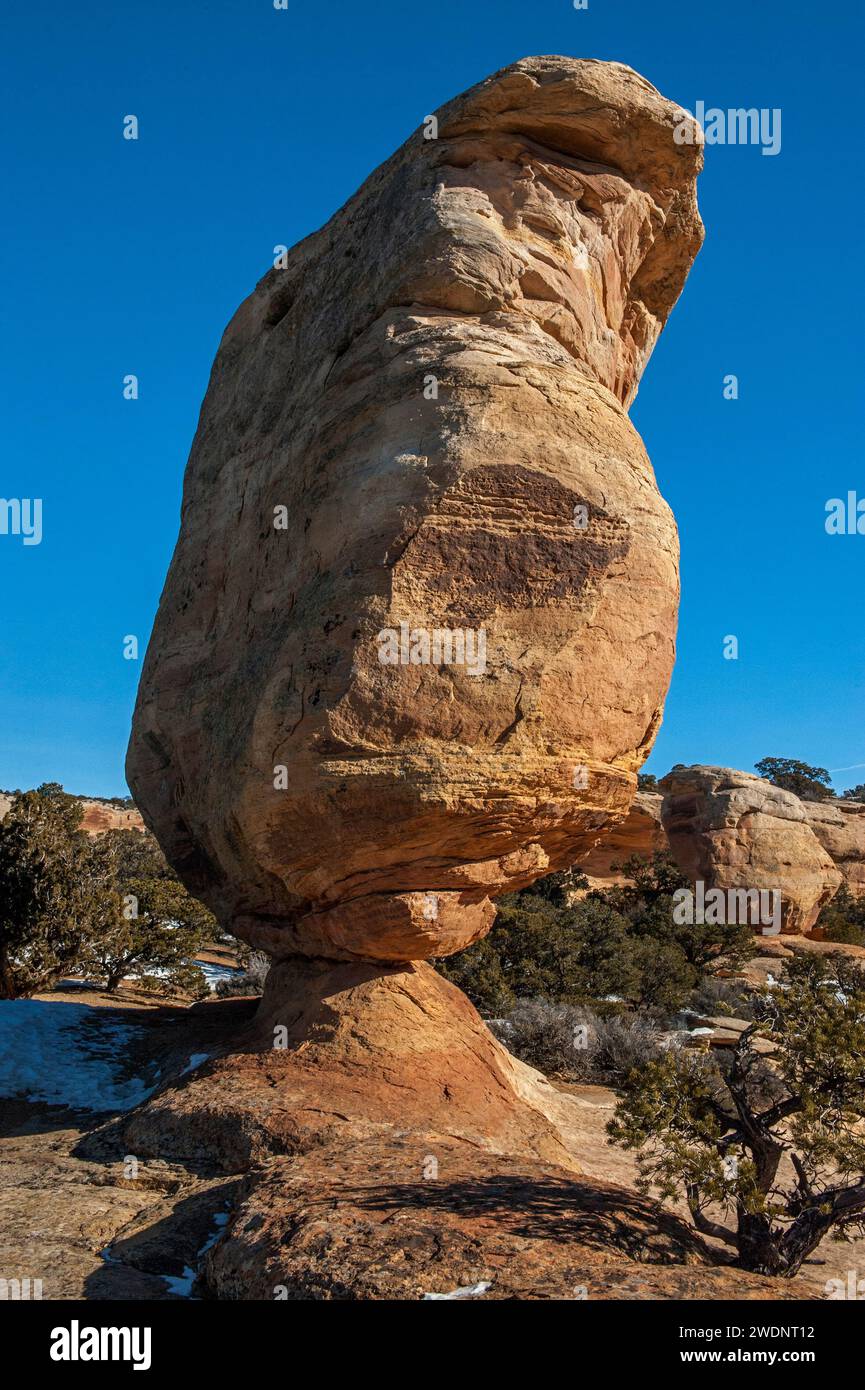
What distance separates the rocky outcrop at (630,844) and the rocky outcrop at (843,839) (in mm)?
A: 5778

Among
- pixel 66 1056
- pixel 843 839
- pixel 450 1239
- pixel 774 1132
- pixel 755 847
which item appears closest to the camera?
pixel 450 1239

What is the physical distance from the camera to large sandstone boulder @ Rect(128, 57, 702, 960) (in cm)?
680

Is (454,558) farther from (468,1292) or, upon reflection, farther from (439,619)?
(468,1292)

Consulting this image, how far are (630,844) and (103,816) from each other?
1041 inches

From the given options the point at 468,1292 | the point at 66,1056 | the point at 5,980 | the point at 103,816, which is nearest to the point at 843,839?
the point at 5,980


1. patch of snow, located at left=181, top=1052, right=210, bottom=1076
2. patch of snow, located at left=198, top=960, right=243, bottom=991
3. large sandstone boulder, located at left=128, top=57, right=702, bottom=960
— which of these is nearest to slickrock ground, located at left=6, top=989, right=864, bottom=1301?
patch of snow, located at left=181, top=1052, right=210, bottom=1076

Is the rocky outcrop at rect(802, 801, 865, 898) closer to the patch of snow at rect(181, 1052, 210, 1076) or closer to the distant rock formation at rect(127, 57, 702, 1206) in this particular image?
the distant rock formation at rect(127, 57, 702, 1206)

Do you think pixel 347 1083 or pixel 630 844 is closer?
pixel 347 1083

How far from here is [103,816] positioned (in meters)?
46.2

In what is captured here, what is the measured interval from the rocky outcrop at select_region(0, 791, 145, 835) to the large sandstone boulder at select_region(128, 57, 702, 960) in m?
36.4

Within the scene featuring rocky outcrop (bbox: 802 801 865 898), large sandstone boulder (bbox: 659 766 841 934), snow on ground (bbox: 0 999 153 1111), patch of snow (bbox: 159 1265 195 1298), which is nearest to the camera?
patch of snow (bbox: 159 1265 195 1298)

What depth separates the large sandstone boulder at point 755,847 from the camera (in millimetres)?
27859

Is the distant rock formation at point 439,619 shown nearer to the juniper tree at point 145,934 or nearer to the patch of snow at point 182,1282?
the patch of snow at point 182,1282
